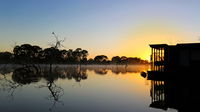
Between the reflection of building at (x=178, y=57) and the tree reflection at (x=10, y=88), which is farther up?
the reflection of building at (x=178, y=57)

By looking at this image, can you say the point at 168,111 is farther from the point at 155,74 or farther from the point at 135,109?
the point at 155,74

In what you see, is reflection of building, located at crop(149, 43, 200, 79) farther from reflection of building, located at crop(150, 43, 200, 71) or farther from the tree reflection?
the tree reflection

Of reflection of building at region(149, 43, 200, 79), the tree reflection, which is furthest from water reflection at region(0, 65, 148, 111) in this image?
reflection of building at region(149, 43, 200, 79)

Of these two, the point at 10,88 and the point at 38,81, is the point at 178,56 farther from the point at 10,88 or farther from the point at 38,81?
the point at 10,88

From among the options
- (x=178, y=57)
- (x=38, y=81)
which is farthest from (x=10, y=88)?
(x=178, y=57)

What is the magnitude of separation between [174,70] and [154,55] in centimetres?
554

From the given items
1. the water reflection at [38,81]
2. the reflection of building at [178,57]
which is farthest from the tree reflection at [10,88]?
the reflection of building at [178,57]

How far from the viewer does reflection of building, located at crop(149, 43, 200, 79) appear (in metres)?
31.2

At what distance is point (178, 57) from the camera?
1309 inches

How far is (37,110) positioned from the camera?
15188mm

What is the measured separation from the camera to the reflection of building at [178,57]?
102ft

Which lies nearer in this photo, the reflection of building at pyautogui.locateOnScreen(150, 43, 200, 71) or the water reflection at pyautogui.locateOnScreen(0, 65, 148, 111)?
the water reflection at pyautogui.locateOnScreen(0, 65, 148, 111)

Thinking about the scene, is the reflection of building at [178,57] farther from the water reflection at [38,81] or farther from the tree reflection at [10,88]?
the tree reflection at [10,88]

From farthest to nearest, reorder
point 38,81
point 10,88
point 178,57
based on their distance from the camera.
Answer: point 38,81 < point 178,57 < point 10,88
